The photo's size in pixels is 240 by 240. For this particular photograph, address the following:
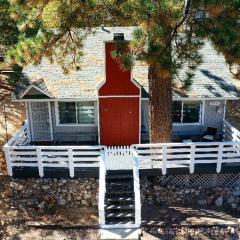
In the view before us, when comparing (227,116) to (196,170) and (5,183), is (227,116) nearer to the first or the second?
(196,170)

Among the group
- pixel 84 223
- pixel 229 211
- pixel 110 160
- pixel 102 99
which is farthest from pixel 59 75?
pixel 229 211

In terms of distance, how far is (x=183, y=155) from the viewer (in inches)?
611

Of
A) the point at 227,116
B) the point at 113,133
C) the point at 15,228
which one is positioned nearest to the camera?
the point at 15,228

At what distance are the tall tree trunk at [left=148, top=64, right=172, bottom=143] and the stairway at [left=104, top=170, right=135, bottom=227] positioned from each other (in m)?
1.84

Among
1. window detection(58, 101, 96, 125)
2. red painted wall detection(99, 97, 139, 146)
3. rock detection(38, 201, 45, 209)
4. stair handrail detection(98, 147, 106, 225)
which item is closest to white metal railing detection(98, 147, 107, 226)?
stair handrail detection(98, 147, 106, 225)

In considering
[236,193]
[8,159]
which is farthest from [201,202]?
[8,159]

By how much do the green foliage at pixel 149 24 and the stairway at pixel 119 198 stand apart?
422 centimetres

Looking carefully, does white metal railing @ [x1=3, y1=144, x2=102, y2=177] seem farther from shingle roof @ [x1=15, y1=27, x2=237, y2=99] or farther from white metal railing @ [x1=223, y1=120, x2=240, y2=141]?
white metal railing @ [x1=223, y1=120, x2=240, y2=141]

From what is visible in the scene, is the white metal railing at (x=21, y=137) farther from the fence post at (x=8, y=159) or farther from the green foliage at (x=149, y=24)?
the green foliage at (x=149, y=24)

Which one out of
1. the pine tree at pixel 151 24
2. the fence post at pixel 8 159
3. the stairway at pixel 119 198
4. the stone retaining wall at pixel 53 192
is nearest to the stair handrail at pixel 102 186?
the stairway at pixel 119 198

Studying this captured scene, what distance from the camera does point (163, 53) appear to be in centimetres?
1218

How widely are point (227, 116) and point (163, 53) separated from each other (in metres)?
11.5

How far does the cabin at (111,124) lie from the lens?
15.5 metres

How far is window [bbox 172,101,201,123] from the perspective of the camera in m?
17.6
